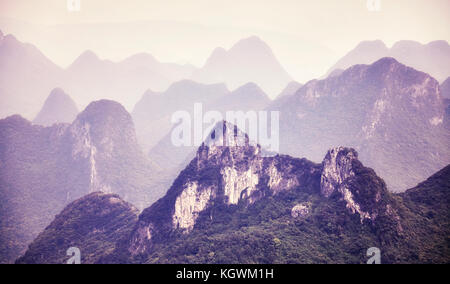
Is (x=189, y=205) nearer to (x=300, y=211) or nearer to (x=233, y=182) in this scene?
(x=233, y=182)

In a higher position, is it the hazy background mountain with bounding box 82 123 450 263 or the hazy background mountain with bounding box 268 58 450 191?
the hazy background mountain with bounding box 268 58 450 191

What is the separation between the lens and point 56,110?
122 meters

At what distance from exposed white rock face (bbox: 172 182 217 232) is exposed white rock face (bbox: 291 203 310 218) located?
11.0 m

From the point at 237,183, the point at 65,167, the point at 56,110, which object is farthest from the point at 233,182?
the point at 56,110

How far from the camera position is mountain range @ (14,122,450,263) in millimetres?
32375

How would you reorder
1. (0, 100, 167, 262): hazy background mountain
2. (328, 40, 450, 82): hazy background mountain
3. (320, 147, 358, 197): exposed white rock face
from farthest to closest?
1. (328, 40, 450, 82): hazy background mountain
2. (0, 100, 167, 262): hazy background mountain
3. (320, 147, 358, 197): exposed white rock face

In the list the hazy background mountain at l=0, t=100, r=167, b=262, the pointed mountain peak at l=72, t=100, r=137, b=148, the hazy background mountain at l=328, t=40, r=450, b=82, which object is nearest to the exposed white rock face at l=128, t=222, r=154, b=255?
the hazy background mountain at l=0, t=100, r=167, b=262

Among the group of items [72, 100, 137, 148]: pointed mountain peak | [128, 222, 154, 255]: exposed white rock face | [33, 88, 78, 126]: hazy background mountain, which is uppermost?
[33, 88, 78, 126]: hazy background mountain

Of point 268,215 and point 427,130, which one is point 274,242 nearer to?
point 268,215

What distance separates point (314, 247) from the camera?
3309 centimetres

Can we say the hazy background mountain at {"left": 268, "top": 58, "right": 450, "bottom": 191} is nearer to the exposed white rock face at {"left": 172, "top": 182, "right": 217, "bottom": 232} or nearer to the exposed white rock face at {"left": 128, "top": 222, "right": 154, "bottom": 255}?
the exposed white rock face at {"left": 172, "top": 182, "right": 217, "bottom": 232}

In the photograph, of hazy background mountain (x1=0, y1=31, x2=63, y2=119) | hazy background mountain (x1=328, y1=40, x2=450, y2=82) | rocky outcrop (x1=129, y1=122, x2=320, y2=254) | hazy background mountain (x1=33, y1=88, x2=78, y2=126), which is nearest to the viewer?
rocky outcrop (x1=129, y1=122, x2=320, y2=254)

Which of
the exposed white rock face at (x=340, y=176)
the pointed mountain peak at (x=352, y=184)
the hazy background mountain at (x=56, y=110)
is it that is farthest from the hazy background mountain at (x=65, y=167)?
the pointed mountain peak at (x=352, y=184)
